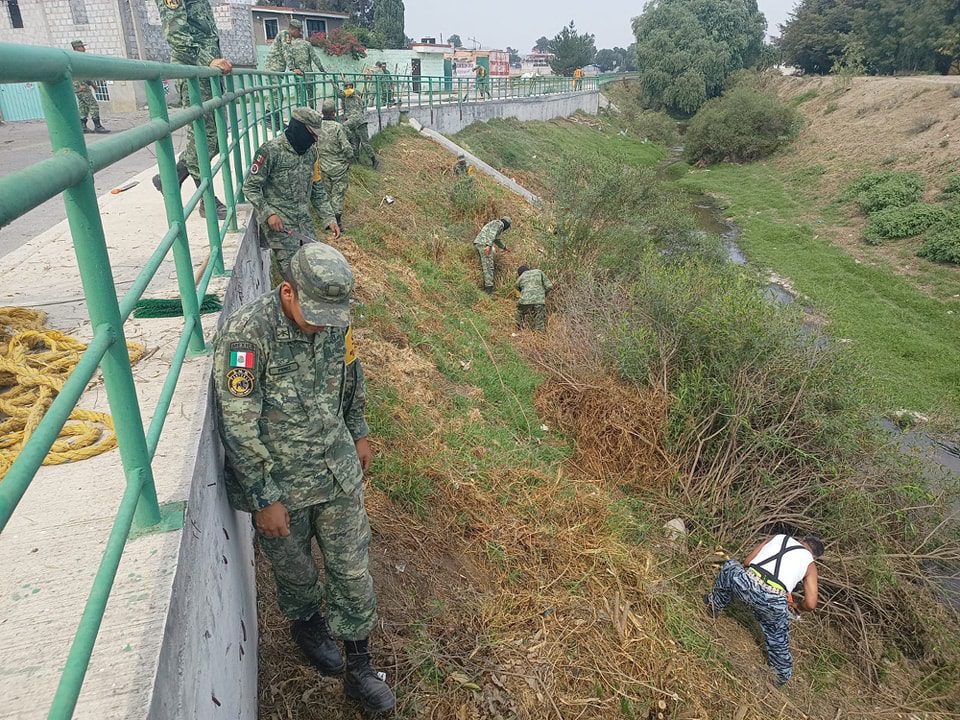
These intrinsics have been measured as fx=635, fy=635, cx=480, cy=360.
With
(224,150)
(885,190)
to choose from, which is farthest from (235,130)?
(885,190)

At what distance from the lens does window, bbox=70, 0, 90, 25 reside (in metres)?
17.7

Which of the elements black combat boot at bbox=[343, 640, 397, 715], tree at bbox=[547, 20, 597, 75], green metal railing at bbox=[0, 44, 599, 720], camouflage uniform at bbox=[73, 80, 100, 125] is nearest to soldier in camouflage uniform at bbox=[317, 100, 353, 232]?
camouflage uniform at bbox=[73, 80, 100, 125]

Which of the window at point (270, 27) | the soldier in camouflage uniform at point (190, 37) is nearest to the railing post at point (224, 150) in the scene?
the soldier in camouflage uniform at point (190, 37)

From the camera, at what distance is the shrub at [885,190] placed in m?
16.6

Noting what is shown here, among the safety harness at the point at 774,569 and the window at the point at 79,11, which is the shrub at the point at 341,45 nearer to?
the window at the point at 79,11

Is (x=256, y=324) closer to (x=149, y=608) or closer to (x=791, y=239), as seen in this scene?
(x=149, y=608)

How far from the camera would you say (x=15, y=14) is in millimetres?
18609

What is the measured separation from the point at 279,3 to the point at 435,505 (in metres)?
38.7

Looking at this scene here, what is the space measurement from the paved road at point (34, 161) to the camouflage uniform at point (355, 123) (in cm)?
294

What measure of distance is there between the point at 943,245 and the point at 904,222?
5.99 feet

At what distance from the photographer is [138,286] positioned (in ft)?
5.41

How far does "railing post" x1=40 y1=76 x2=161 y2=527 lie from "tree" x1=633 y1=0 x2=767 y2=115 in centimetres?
3834

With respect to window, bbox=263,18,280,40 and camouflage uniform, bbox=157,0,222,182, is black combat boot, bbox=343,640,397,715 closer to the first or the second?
camouflage uniform, bbox=157,0,222,182

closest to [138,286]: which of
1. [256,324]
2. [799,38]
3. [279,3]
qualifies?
[256,324]
